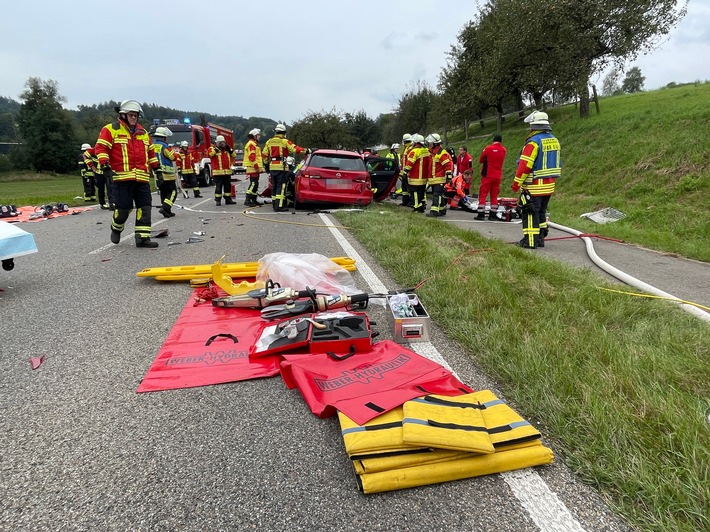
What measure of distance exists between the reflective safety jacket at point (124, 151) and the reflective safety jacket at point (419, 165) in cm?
599

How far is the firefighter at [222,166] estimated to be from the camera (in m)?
11.7

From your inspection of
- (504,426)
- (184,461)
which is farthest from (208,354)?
(504,426)

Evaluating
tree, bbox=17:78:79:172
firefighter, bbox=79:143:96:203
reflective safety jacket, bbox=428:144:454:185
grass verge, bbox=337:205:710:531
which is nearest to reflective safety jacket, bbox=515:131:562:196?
grass verge, bbox=337:205:710:531

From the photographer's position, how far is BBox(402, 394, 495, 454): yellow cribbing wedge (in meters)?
1.67

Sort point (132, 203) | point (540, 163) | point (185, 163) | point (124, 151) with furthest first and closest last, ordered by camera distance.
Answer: point (185, 163) → point (540, 163) → point (132, 203) → point (124, 151)

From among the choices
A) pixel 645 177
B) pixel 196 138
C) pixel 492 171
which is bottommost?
pixel 645 177

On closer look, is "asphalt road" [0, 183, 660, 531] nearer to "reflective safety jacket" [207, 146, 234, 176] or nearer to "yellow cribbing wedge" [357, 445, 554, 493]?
"yellow cribbing wedge" [357, 445, 554, 493]

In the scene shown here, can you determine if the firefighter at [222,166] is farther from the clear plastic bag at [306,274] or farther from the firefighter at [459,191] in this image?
the clear plastic bag at [306,274]

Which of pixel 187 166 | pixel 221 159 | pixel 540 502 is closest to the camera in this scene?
pixel 540 502

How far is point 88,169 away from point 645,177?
681 inches

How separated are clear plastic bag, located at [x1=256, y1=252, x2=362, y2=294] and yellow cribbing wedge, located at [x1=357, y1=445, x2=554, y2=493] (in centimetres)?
230

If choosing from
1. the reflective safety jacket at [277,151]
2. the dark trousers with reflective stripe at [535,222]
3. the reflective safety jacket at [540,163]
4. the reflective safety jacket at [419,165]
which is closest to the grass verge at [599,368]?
the dark trousers with reflective stripe at [535,222]

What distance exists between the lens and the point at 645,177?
36.0ft

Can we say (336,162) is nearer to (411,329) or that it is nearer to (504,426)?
(411,329)
